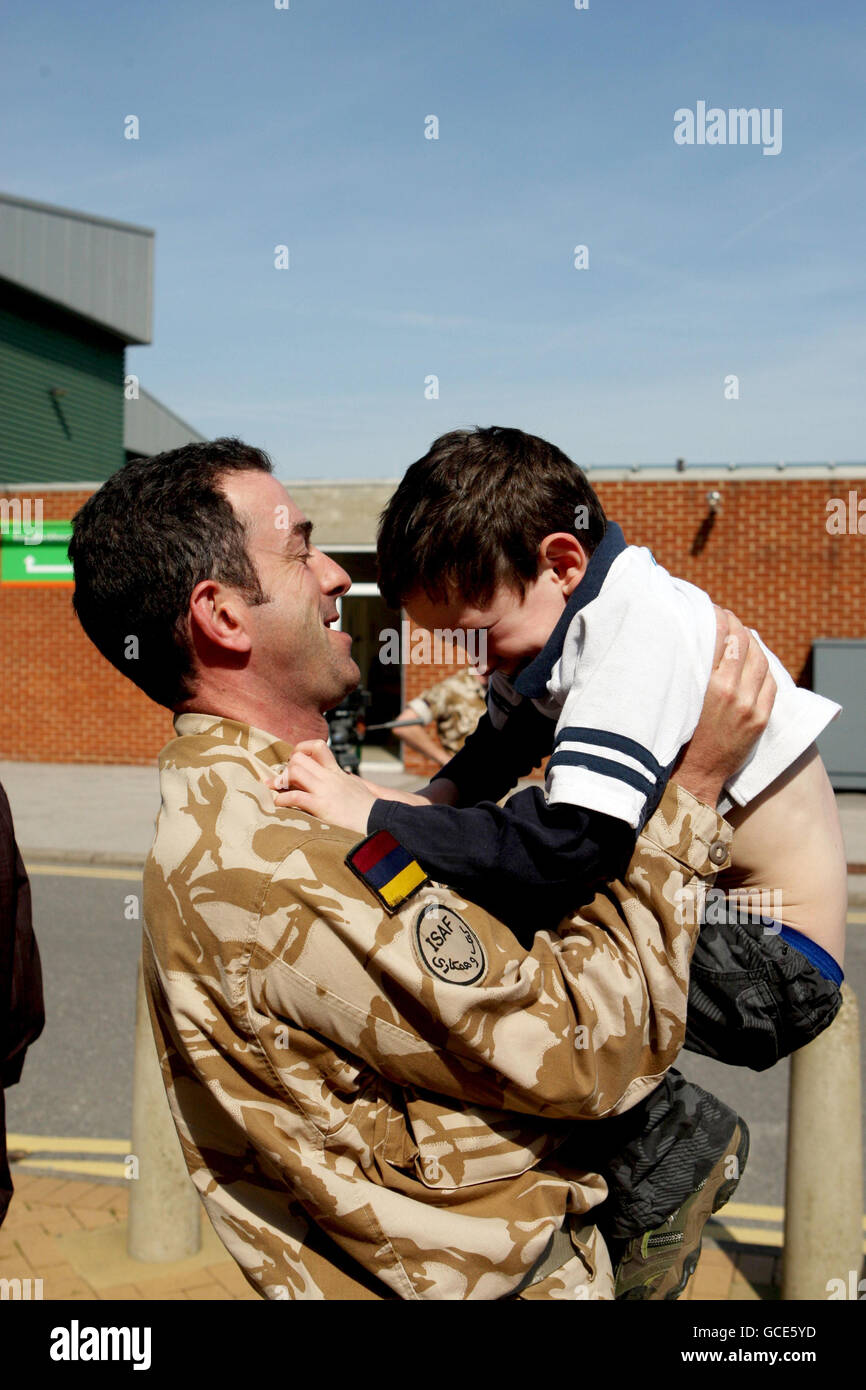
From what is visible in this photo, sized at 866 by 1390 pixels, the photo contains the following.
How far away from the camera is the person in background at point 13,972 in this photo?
2705mm

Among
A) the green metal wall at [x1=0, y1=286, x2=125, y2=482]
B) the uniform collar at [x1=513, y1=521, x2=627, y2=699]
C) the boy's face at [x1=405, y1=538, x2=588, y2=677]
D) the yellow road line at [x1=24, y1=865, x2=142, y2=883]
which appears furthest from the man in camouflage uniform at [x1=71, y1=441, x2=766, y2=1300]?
the green metal wall at [x1=0, y1=286, x2=125, y2=482]

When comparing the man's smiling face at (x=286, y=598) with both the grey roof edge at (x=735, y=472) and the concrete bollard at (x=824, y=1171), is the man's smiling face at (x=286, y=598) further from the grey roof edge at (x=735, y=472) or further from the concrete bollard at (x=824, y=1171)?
the grey roof edge at (x=735, y=472)

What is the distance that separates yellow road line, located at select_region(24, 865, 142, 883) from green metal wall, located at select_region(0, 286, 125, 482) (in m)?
15.3

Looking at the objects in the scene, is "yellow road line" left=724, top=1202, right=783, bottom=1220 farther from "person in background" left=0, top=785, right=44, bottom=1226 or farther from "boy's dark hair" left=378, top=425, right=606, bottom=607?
"boy's dark hair" left=378, top=425, right=606, bottom=607

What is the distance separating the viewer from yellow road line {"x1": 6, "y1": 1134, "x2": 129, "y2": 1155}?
496 centimetres

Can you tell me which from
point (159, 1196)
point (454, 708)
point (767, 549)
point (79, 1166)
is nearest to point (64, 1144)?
point (79, 1166)

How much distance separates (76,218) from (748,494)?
17810mm

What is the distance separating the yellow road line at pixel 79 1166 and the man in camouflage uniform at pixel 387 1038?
3289mm

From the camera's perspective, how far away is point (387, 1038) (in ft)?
5.09

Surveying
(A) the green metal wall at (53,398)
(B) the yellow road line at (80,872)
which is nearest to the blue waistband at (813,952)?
(B) the yellow road line at (80,872)

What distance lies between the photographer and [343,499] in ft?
55.2

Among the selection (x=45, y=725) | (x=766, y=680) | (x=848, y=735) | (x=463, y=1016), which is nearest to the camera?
(x=463, y=1016)
